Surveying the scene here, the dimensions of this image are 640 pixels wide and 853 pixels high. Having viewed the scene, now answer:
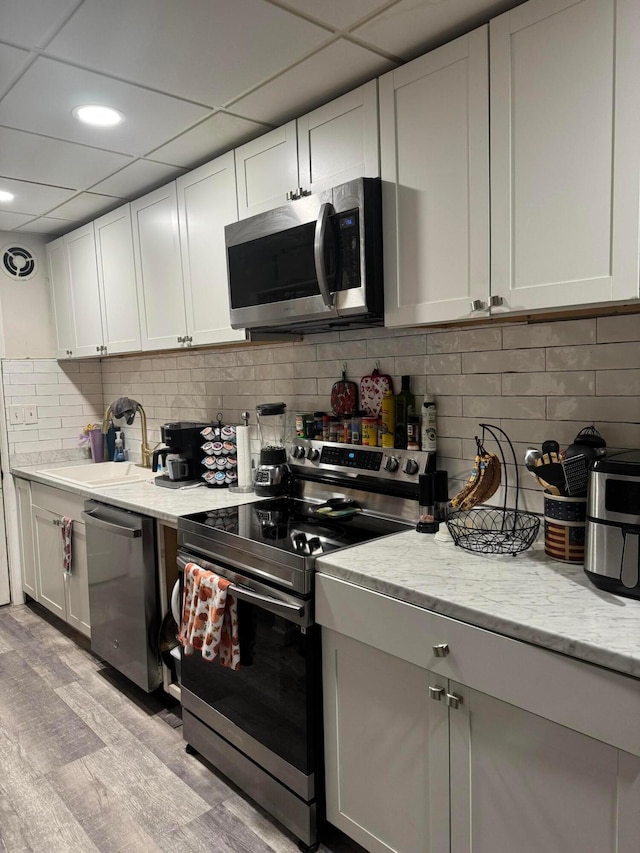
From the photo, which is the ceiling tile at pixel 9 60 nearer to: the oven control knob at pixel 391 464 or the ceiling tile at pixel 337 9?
the ceiling tile at pixel 337 9

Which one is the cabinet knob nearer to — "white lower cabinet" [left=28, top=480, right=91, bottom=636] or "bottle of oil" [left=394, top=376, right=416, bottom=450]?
"bottle of oil" [left=394, top=376, right=416, bottom=450]

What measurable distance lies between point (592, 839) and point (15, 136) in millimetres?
2798

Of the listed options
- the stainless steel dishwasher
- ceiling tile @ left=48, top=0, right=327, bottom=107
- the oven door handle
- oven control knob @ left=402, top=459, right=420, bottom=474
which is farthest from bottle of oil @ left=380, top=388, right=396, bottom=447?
ceiling tile @ left=48, top=0, right=327, bottom=107

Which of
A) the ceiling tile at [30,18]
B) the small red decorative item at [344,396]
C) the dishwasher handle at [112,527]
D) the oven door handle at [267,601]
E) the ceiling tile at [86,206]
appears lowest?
the oven door handle at [267,601]

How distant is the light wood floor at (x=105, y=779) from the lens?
6.05 ft

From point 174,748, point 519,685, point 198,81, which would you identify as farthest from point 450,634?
point 198,81

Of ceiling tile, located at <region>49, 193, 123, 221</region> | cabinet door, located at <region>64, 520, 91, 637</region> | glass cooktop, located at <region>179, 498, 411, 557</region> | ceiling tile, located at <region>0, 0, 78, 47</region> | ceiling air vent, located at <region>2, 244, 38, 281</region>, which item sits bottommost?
cabinet door, located at <region>64, 520, 91, 637</region>

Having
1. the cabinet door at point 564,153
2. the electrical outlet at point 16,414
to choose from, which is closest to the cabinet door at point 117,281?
the electrical outlet at point 16,414

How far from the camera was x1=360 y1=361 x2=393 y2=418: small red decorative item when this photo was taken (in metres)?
2.26

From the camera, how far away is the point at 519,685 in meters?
1.21

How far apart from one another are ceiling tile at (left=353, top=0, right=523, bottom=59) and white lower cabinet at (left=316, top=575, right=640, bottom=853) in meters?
1.51

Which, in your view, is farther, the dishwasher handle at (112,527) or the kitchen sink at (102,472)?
the kitchen sink at (102,472)

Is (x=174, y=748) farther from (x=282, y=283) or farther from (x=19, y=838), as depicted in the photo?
(x=282, y=283)

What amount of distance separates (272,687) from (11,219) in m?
3.03
